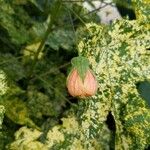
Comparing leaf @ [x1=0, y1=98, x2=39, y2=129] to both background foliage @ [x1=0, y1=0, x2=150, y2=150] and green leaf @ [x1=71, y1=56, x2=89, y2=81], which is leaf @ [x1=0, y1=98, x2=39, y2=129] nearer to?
background foliage @ [x1=0, y1=0, x2=150, y2=150]

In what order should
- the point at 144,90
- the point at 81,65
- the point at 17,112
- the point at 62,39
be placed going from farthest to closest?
the point at 62,39 < the point at 144,90 < the point at 17,112 < the point at 81,65

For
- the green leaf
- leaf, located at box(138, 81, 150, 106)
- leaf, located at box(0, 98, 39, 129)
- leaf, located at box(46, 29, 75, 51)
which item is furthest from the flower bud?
Result: leaf, located at box(46, 29, 75, 51)

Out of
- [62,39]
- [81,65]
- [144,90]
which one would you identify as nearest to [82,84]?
[81,65]

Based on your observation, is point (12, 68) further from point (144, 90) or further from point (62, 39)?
point (144, 90)

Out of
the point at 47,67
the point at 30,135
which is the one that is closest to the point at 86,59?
the point at 30,135

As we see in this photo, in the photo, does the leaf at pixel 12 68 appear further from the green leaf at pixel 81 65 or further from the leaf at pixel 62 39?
the green leaf at pixel 81 65

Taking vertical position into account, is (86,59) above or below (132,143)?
above

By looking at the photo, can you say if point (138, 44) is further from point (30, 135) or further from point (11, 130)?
point (11, 130)

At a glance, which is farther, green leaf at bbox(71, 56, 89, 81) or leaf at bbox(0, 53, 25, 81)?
leaf at bbox(0, 53, 25, 81)

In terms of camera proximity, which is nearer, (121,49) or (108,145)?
(121,49)
